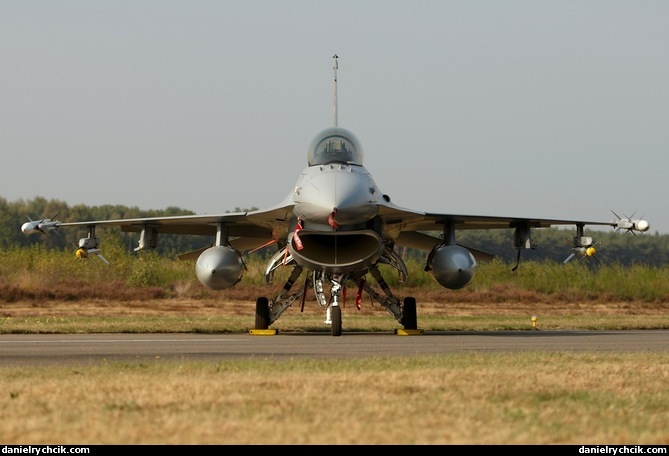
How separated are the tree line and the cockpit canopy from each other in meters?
18.5

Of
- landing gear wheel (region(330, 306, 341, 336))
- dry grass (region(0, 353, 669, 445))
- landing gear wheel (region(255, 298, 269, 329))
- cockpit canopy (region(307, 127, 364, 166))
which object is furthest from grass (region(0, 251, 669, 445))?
landing gear wheel (region(255, 298, 269, 329))

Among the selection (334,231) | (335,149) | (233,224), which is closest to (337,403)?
(334,231)

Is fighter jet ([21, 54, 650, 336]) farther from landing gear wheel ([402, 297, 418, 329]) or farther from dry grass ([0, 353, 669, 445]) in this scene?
dry grass ([0, 353, 669, 445])

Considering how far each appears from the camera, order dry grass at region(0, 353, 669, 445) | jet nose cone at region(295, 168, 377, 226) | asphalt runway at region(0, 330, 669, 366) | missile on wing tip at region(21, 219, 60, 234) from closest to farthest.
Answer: dry grass at region(0, 353, 669, 445) → asphalt runway at region(0, 330, 669, 366) → jet nose cone at region(295, 168, 377, 226) → missile on wing tip at region(21, 219, 60, 234)

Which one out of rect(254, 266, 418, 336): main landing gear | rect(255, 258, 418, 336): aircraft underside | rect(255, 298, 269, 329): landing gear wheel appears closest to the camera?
rect(255, 258, 418, 336): aircraft underside

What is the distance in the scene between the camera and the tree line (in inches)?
2048

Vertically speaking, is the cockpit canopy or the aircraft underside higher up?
the cockpit canopy

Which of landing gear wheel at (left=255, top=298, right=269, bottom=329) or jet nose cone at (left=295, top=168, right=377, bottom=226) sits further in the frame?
landing gear wheel at (left=255, top=298, right=269, bottom=329)

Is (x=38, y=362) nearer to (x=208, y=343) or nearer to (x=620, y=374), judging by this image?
(x=208, y=343)

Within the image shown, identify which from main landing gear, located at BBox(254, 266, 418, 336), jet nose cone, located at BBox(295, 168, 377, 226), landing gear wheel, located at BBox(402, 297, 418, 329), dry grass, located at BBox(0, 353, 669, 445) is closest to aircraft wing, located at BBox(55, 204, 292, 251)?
jet nose cone, located at BBox(295, 168, 377, 226)

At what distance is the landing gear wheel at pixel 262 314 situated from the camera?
861 inches

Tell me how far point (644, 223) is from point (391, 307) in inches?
227

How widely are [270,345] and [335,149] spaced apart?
494 centimetres

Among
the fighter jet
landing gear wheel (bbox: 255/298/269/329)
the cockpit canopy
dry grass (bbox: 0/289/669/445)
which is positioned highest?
the cockpit canopy
